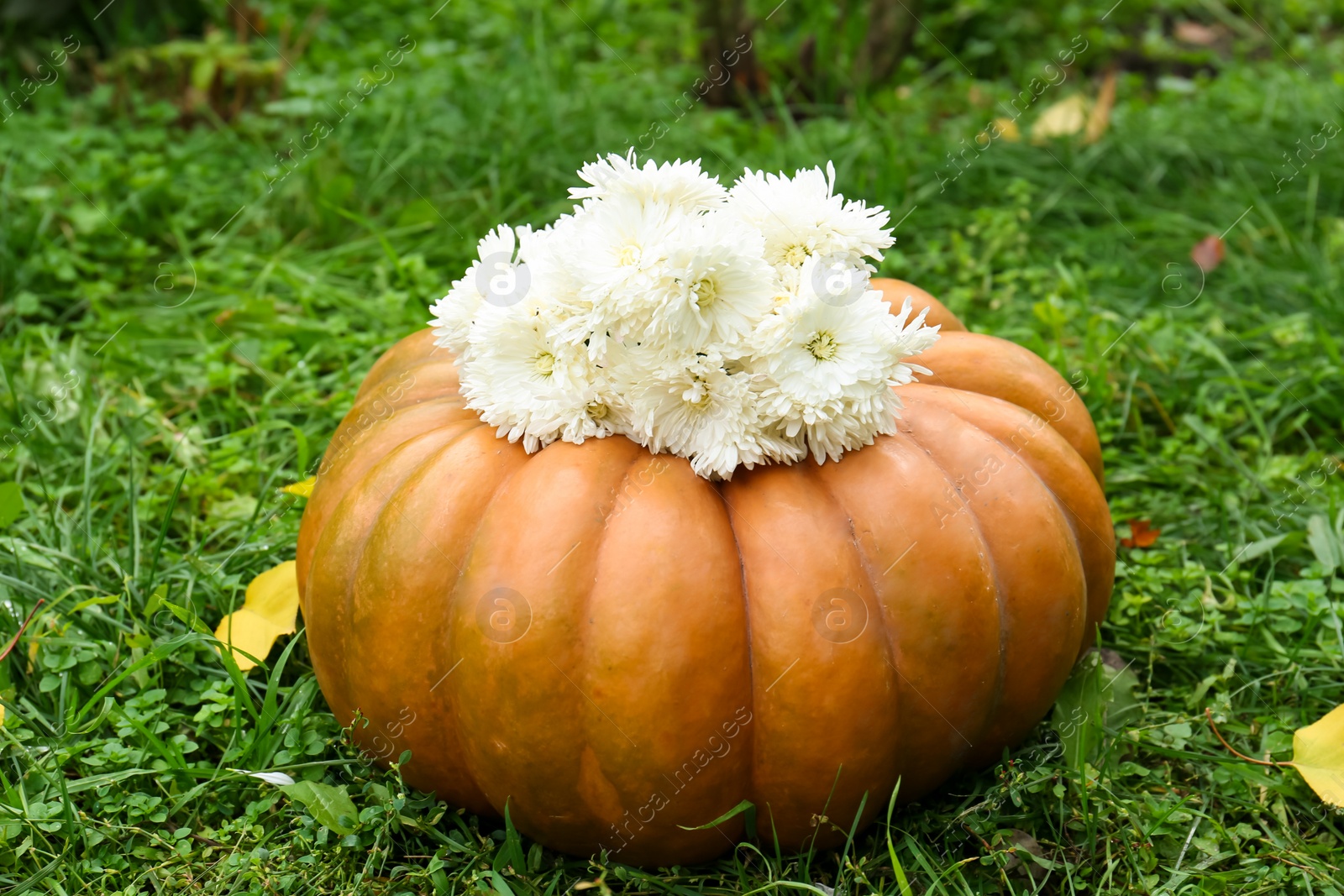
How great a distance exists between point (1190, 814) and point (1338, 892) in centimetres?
27

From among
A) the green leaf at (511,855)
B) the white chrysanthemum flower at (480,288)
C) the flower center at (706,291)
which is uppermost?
the white chrysanthemum flower at (480,288)

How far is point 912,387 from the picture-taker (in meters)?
2.22

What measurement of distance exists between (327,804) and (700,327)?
44.3 inches

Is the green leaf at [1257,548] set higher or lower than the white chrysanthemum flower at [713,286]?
lower

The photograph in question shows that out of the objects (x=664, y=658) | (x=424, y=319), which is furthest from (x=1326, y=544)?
(x=424, y=319)

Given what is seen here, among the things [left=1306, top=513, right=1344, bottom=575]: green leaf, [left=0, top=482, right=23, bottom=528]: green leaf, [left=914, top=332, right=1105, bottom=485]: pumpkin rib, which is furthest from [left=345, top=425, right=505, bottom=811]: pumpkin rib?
[left=1306, top=513, right=1344, bottom=575]: green leaf

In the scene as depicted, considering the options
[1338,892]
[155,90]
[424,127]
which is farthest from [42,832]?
[155,90]

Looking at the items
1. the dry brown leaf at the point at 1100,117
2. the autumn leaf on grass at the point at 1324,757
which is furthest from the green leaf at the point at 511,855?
the dry brown leaf at the point at 1100,117

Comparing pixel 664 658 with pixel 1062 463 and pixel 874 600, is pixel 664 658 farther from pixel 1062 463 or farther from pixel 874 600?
pixel 1062 463

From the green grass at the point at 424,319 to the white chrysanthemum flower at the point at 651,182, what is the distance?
3.84 ft

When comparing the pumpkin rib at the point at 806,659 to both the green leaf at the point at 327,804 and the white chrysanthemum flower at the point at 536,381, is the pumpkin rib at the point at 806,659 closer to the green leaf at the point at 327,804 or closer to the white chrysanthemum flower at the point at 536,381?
the white chrysanthemum flower at the point at 536,381

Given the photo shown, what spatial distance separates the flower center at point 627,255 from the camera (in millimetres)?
1871

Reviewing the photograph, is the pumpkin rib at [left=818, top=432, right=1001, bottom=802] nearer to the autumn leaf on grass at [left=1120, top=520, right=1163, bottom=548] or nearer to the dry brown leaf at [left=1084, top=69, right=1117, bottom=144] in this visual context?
the autumn leaf on grass at [left=1120, top=520, right=1163, bottom=548]

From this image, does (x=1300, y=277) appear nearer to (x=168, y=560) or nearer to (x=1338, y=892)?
(x=1338, y=892)
